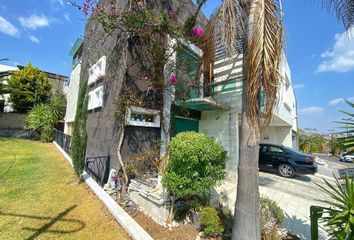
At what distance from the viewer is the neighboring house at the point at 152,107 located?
7.16m

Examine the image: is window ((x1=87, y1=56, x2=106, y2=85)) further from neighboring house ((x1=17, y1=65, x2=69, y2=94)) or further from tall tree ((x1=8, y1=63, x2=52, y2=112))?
neighboring house ((x1=17, y1=65, x2=69, y2=94))

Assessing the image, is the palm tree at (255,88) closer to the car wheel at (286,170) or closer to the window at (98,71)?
the window at (98,71)

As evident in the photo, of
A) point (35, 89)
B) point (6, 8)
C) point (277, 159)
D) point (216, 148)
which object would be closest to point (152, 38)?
point (216, 148)

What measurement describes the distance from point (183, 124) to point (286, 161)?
22.0 feet

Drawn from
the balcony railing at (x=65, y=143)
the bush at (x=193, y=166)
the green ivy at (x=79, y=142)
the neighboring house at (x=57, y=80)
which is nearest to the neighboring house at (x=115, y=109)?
the green ivy at (x=79, y=142)

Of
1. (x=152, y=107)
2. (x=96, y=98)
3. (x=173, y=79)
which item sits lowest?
(x=152, y=107)

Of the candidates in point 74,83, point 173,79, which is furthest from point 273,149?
point 74,83

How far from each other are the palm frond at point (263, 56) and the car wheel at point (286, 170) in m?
9.88

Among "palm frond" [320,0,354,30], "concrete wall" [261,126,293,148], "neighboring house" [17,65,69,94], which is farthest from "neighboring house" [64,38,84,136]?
"palm frond" [320,0,354,30]

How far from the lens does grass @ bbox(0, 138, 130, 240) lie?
14.2 feet

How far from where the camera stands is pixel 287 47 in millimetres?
3432

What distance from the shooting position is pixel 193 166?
454cm

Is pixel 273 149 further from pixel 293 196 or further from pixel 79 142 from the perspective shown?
pixel 79 142

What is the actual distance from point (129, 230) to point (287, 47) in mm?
4832
